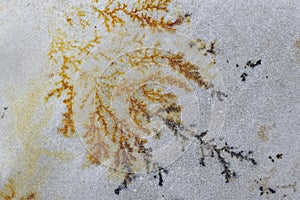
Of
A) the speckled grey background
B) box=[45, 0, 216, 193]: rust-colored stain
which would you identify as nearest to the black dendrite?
the speckled grey background

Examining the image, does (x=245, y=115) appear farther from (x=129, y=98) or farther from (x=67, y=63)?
(x=67, y=63)

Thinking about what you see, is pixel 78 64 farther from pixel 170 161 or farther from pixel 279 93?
pixel 279 93

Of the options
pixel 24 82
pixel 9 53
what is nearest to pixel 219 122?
pixel 24 82

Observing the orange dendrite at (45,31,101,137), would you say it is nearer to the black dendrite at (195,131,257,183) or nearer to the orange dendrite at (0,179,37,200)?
the orange dendrite at (0,179,37,200)

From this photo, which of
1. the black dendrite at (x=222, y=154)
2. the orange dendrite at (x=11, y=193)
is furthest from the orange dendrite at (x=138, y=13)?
the orange dendrite at (x=11, y=193)

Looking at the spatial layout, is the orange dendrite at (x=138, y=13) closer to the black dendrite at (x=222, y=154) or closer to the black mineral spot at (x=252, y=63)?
the black mineral spot at (x=252, y=63)

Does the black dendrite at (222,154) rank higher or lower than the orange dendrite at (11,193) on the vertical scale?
higher

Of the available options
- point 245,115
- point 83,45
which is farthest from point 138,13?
point 245,115

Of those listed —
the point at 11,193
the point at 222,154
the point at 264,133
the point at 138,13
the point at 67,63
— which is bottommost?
the point at 11,193
